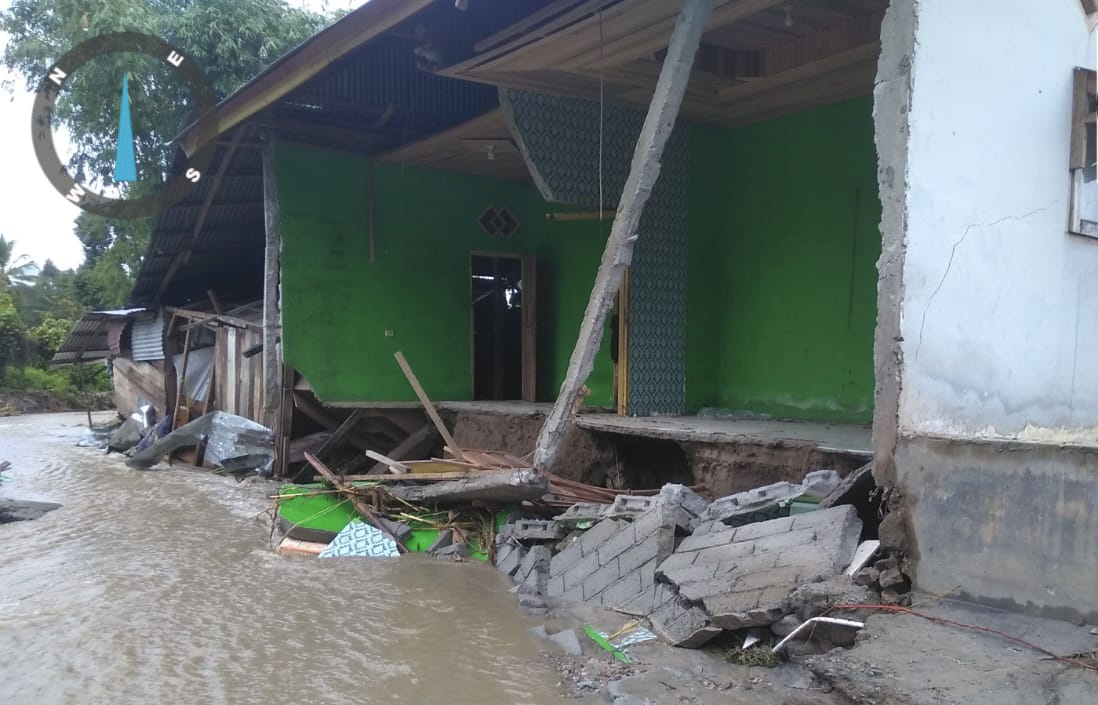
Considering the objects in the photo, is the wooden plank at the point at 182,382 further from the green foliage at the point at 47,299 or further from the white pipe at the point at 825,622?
the green foliage at the point at 47,299

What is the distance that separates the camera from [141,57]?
12977mm

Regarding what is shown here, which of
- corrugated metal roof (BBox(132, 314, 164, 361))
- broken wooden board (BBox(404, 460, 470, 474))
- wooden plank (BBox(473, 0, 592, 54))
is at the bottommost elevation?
broken wooden board (BBox(404, 460, 470, 474))

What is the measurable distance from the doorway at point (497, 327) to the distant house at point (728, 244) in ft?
0.16

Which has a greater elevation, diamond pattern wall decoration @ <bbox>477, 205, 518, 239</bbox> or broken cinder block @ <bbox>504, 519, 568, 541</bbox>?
diamond pattern wall decoration @ <bbox>477, 205, 518, 239</bbox>

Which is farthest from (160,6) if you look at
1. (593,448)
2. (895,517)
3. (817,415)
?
(895,517)

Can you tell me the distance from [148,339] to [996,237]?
1443cm

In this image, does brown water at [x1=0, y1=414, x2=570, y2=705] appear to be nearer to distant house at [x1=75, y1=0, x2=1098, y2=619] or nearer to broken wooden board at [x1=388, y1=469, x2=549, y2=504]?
broken wooden board at [x1=388, y1=469, x2=549, y2=504]

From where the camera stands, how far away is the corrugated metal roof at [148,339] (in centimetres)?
1374

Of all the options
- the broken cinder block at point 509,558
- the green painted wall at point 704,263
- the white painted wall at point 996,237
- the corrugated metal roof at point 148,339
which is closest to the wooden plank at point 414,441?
the green painted wall at point 704,263

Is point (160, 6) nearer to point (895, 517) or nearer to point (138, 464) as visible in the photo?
point (138, 464)

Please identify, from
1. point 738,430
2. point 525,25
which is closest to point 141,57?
point 525,25

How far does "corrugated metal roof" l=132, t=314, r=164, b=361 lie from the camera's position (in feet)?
45.1

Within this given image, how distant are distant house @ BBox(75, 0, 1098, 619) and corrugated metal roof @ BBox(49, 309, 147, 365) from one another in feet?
13.2

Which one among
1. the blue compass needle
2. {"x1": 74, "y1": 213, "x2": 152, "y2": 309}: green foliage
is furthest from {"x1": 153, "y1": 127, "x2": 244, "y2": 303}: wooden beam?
{"x1": 74, "y1": 213, "x2": 152, "y2": 309}: green foliage
